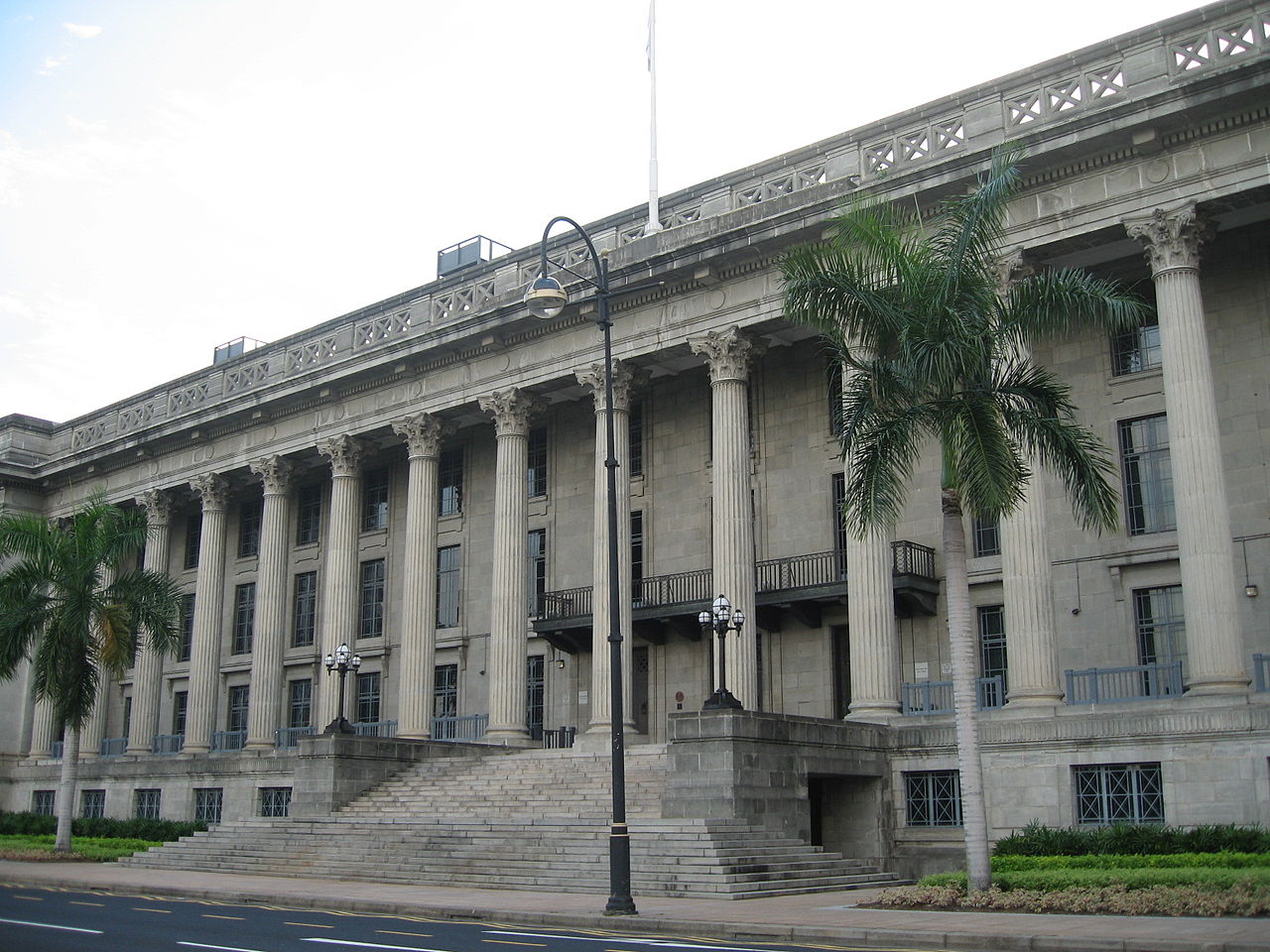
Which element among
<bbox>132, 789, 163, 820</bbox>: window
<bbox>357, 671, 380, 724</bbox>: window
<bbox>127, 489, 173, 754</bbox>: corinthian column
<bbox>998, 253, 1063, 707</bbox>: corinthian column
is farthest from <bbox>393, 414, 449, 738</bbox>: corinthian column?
<bbox>998, 253, 1063, 707</bbox>: corinthian column

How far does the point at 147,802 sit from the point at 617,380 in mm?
22844

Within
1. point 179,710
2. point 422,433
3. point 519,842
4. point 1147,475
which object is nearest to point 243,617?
point 179,710

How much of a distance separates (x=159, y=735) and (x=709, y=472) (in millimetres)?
24416

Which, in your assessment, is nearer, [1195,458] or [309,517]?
[1195,458]

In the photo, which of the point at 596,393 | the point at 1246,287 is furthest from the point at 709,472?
the point at 1246,287

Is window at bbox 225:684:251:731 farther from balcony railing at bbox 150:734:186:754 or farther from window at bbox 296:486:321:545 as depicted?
window at bbox 296:486:321:545

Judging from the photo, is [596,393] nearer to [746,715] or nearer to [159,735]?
[746,715]

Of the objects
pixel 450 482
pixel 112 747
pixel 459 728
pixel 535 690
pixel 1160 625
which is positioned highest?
pixel 450 482

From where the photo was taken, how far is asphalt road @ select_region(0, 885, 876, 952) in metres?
15.4

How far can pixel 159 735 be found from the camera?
48.9m

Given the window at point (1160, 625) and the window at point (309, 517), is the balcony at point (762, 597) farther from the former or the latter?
the window at point (309, 517)

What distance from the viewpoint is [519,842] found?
87.6ft

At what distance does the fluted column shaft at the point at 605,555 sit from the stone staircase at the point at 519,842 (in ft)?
6.27

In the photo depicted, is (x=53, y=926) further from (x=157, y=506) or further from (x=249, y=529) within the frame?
(x=249, y=529)
